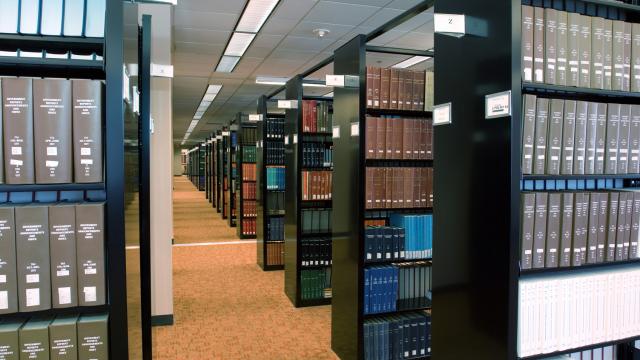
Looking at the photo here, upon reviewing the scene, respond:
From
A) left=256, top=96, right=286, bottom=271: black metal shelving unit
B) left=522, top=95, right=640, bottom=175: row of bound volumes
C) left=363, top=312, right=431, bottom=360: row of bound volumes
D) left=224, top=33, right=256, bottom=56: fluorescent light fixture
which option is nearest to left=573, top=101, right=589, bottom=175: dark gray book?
left=522, top=95, right=640, bottom=175: row of bound volumes

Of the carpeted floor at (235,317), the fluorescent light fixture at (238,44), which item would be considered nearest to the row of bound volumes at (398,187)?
the carpeted floor at (235,317)

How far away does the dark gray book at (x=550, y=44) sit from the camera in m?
1.78

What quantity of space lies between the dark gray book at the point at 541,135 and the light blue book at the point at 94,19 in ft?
5.51

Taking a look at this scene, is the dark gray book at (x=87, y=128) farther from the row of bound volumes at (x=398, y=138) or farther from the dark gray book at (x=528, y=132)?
the row of bound volumes at (x=398, y=138)

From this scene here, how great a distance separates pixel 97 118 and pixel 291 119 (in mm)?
3261

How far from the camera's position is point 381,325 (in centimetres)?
310

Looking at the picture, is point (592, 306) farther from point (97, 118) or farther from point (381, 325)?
point (97, 118)

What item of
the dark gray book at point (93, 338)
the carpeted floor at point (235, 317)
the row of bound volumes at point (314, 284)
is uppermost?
the dark gray book at point (93, 338)

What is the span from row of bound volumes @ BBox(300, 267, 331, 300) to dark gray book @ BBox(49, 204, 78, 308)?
3.13 m

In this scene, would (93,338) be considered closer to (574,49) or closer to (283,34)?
(574,49)

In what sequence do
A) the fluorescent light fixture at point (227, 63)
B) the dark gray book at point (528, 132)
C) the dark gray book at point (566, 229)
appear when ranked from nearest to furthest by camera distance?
the dark gray book at point (528, 132) < the dark gray book at point (566, 229) < the fluorescent light fixture at point (227, 63)

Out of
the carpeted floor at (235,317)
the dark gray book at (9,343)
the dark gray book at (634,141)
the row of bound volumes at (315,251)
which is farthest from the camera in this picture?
the row of bound volumes at (315,251)

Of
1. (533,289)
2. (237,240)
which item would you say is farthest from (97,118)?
(237,240)

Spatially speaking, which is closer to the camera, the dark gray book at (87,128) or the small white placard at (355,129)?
the dark gray book at (87,128)
